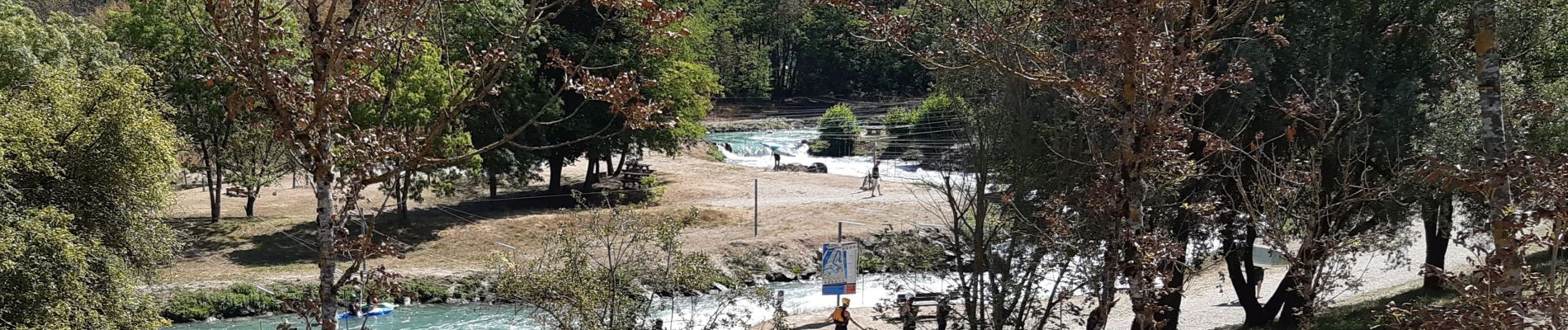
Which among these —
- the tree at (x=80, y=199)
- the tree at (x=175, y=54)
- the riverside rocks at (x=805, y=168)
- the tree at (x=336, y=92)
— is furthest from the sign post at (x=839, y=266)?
the riverside rocks at (x=805, y=168)

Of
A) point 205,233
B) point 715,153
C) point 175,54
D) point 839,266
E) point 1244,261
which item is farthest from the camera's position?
point 715,153

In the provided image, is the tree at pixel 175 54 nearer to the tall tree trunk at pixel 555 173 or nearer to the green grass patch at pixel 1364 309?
the tall tree trunk at pixel 555 173

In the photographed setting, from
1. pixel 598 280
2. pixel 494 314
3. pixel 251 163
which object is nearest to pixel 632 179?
pixel 251 163

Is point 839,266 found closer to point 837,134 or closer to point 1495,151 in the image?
point 1495,151

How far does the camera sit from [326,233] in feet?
17.6

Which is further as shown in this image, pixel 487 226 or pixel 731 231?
pixel 731 231

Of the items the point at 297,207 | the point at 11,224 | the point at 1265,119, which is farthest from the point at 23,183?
the point at 297,207

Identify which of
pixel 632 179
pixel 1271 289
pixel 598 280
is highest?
pixel 632 179

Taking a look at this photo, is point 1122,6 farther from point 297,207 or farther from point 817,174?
point 817,174

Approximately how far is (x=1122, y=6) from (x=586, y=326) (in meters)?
9.10

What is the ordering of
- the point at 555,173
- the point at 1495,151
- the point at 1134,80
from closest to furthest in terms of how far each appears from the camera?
the point at 1495,151 → the point at 1134,80 → the point at 555,173

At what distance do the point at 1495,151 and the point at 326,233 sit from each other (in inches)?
221

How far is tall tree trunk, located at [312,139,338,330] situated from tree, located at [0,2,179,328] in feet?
40.9

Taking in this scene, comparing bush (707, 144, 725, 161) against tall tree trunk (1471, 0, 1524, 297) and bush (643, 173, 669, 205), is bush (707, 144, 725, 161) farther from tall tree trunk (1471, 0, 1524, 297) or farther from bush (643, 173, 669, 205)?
tall tree trunk (1471, 0, 1524, 297)
